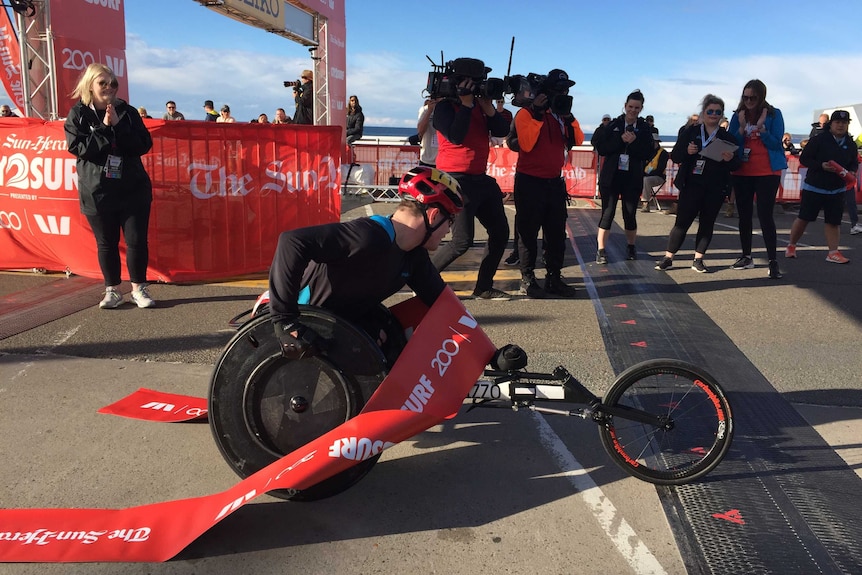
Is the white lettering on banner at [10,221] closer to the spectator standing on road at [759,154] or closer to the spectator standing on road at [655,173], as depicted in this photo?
the spectator standing on road at [759,154]

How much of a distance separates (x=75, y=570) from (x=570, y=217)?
1169 cm

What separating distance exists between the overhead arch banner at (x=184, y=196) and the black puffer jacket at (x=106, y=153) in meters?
0.97

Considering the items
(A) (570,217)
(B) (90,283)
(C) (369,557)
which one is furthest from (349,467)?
(A) (570,217)

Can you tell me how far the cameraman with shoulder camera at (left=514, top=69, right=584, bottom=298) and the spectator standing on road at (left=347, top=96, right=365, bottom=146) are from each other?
367 inches

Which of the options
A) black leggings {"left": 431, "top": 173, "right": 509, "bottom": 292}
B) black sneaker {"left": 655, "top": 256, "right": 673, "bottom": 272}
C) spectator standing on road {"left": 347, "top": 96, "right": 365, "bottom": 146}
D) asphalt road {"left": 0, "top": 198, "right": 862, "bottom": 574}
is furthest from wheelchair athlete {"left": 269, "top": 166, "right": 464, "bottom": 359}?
spectator standing on road {"left": 347, "top": 96, "right": 365, "bottom": 146}

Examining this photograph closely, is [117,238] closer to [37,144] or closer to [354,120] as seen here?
[37,144]

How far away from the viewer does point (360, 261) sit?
113 inches

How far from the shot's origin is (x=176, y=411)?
3.65 m

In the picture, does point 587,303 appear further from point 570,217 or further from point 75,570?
point 570,217

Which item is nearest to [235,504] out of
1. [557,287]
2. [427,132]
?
[557,287]

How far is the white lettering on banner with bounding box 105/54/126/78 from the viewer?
9156 millimetres

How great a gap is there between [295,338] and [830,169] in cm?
752

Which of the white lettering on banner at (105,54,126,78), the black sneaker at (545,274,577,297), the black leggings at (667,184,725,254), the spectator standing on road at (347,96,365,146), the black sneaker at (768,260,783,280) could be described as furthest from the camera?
the spectator standing on road at (347,96,365,146)

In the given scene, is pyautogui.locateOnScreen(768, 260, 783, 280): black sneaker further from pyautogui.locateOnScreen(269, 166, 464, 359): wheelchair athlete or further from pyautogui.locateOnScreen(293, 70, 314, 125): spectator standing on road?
pyautogui.locateOnScreen(293, 70, 314, 125): spectator standing on road
